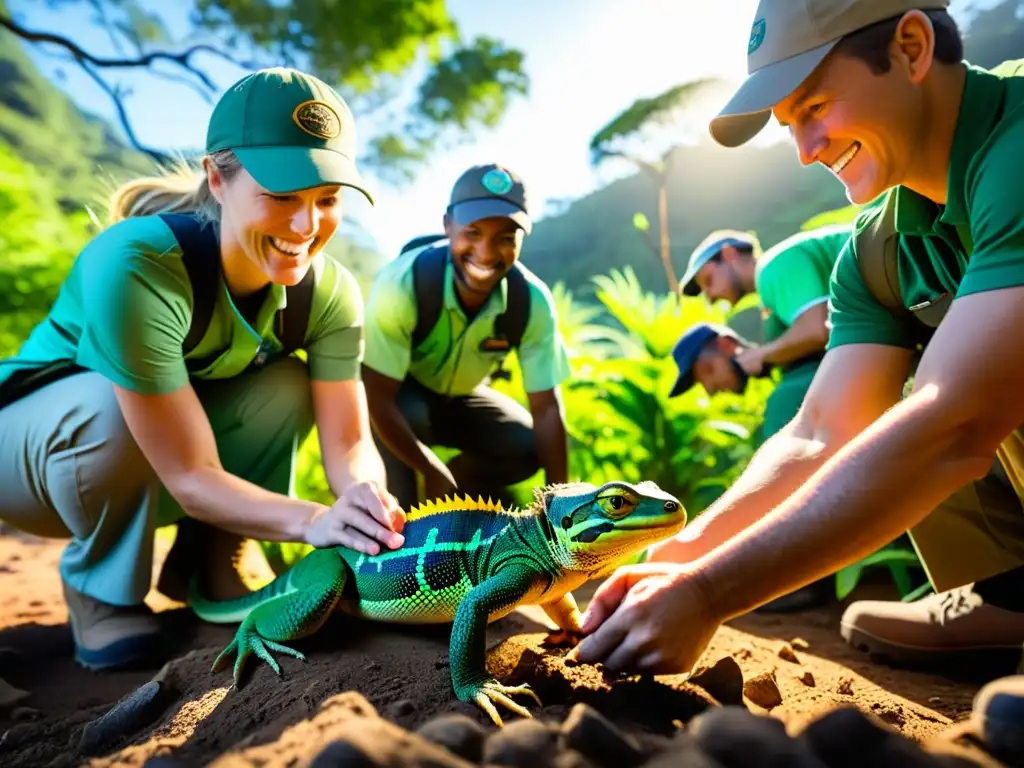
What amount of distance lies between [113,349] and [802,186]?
26.8 metres

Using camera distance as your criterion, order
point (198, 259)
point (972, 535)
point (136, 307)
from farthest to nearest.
A: point (972, 535)
point (198, 259)
point (136, 307)

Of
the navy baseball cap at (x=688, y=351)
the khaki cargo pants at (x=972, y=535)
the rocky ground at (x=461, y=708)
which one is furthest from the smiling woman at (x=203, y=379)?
the navy baseball cap at (x=688, y=351)

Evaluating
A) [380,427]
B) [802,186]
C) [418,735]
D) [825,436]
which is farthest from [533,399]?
[802,186]

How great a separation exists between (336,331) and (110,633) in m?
1.57

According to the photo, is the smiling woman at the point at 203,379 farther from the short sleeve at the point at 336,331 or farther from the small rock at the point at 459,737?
the small rock at the point at 459,737

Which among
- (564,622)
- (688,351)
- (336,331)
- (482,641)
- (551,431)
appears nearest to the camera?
(482,641)

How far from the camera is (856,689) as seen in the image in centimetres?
227

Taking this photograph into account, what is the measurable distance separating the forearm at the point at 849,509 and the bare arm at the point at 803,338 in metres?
2.75

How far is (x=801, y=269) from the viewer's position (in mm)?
4184

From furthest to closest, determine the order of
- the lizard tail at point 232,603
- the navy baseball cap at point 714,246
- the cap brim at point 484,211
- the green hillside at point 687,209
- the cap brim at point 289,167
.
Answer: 1. the green hillside at point 687,209
2. the navy baseball cap at point 714,246
3. the cap brim at point 484,211
4. the lizard tail at point 232,603
5. the cap brim at point 289,167

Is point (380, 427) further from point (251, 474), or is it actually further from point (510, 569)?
point (510, 569)

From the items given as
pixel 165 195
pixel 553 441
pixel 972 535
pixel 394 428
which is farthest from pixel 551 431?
pixel 165 195

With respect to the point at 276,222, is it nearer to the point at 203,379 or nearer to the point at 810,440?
the point at 203,379

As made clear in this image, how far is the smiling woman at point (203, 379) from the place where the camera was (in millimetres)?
2387
